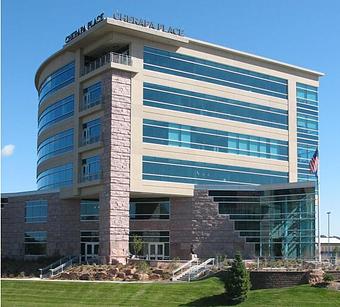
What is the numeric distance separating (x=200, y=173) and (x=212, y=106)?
270 inches

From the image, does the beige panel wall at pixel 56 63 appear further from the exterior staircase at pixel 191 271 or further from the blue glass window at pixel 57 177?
the exterior staircase at pixel 191 271

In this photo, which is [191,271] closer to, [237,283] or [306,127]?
[237,283]

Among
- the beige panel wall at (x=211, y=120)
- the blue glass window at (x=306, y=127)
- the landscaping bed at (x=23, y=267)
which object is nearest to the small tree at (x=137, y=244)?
the beige panel wall at (x=211, y=120)

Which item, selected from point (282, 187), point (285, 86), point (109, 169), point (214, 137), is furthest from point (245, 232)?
point (285, 86)

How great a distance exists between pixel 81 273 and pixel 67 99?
2071cm

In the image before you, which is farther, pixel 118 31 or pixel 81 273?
pixel 118 31

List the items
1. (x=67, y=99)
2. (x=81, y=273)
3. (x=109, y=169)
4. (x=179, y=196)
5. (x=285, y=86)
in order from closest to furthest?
(x=81, y=273) < (x=109, y=169) < (x=179, y=196) < (x=67, y=99) < (x=285, y=86)

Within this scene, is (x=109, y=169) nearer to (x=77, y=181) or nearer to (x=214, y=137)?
(x=77, y=181)

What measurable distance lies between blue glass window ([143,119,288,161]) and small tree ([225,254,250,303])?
74.2ft

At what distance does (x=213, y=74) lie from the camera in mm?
62344

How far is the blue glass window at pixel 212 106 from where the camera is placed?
57938 mm

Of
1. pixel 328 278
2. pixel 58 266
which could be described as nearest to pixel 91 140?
pixel 58 266

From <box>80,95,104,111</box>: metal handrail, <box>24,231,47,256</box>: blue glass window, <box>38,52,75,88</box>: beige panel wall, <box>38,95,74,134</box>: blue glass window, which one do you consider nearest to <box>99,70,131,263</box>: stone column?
<box>80,95,104,111</box>: metal handrail

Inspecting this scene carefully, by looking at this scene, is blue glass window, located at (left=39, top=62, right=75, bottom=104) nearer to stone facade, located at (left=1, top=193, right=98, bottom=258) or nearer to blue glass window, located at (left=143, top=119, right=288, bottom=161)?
stone facade, located at (left=1, top=193, right=98, bottom=258)
